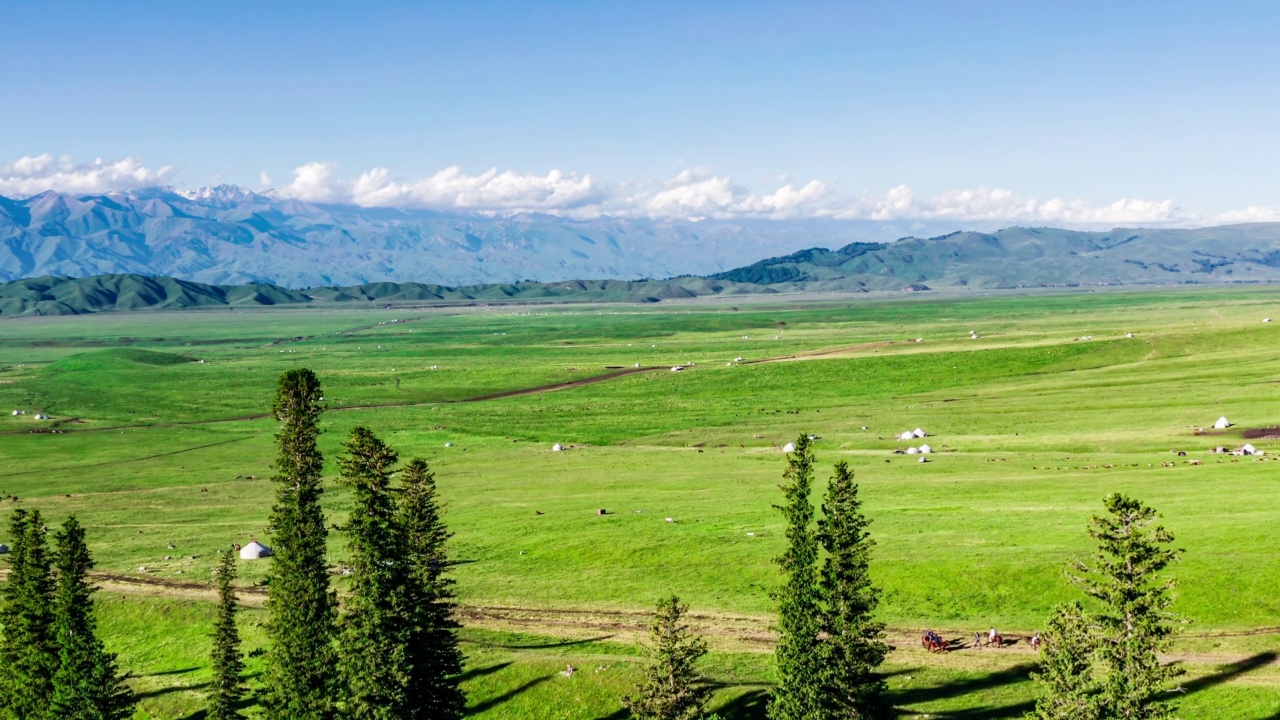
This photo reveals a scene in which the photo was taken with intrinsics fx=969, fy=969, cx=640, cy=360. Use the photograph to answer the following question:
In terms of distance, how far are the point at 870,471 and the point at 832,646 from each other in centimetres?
6043

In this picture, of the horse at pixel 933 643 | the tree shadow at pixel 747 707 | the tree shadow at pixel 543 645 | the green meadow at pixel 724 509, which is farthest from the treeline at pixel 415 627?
the horse at pixel 933 643

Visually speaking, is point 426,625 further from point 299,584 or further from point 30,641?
point 30,641

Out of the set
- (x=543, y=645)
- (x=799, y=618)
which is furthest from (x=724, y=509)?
(x=799, y=618)

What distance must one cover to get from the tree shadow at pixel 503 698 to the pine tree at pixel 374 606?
6936 millimetres

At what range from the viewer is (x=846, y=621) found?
41.6 metres

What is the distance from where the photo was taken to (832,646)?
4103 cm

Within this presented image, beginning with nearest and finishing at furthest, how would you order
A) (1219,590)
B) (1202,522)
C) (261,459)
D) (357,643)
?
1. (357,643)
2. (1219,590)
3. (1202,522)
4. (261,459)

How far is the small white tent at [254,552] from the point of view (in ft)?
255

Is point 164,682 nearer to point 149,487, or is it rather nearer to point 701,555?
point 701,555

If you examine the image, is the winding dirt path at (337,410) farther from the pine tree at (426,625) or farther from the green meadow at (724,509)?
the pine tree at (426,625)

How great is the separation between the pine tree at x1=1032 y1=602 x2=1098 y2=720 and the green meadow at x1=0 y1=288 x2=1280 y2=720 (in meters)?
11.0

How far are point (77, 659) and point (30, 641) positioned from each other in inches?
206

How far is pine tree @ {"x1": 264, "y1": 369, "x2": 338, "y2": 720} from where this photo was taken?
4834cm

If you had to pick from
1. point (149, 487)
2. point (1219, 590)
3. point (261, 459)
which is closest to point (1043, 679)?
point (1219, 590)
